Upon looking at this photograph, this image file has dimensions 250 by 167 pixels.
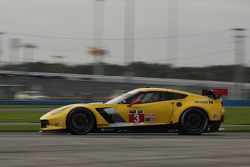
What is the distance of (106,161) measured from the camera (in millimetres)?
7773

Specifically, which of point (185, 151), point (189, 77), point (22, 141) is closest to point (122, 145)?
point (185, 151)

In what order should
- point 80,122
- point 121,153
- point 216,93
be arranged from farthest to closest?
point 216,93
point 80,122
point 121,153

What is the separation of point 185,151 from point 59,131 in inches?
187

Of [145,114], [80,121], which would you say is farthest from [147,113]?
[80,121]

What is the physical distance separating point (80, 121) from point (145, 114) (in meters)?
1.69

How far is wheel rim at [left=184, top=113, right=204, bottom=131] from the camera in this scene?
1356 centimetres

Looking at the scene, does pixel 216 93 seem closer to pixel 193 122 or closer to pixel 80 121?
pixel 193 122

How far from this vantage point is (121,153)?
8.73 meters

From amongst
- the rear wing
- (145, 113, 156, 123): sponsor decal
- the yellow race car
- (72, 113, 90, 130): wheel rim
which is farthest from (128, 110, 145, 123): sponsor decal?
the rear wing

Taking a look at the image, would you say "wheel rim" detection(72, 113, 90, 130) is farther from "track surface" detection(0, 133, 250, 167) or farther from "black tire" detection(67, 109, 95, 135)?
"track surface" detection(0, 133, 250, 167)

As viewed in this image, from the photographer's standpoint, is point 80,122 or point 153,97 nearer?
point 80,122

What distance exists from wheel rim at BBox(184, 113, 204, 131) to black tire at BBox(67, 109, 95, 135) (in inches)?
97.0

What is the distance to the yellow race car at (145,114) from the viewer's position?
1305cm

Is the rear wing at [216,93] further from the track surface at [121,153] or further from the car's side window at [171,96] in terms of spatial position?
the track surface at [121,153]
